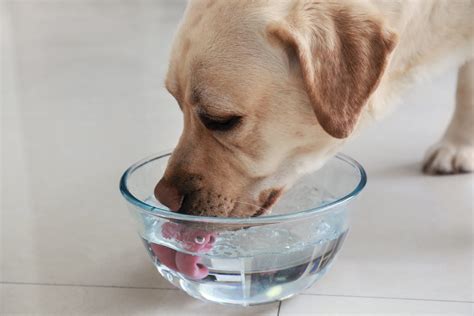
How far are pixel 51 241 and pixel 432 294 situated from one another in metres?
0.81

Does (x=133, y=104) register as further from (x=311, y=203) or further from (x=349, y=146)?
A: (x=311, y=203)

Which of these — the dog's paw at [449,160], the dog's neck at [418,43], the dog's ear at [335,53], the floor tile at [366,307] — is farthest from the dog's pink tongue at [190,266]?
the dog's paw at [449,160]

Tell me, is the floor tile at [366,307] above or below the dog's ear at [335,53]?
below

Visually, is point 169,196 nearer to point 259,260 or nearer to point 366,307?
point 259,260

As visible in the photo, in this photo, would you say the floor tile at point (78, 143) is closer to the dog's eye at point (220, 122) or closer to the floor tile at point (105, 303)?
the floor tile at point (105, 303)

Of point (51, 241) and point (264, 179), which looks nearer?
point (264, 179)

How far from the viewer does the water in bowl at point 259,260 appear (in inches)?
44.0

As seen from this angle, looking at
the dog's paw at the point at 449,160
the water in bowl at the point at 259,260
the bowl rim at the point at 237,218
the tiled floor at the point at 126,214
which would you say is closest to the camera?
the bowl rim at the point at 237,218

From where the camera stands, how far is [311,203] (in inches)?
55.5

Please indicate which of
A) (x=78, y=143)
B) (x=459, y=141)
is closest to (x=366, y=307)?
(x=459, y=141)

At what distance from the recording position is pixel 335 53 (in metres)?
1.11

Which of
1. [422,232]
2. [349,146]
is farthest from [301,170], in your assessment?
[349,146]

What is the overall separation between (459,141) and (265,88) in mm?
909

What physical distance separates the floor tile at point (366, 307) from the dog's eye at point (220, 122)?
332mm
